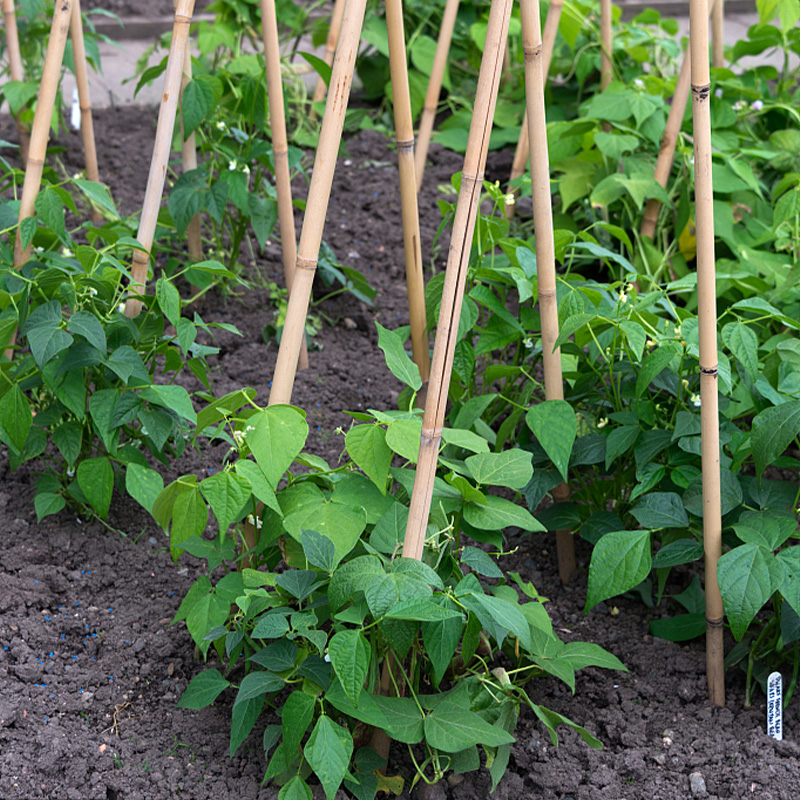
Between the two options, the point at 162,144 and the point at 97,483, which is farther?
the point at 162,144

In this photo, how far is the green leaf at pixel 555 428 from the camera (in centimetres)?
150

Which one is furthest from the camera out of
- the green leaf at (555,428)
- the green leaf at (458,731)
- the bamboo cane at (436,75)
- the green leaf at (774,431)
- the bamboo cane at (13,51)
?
the bamboo cane at (436,75)

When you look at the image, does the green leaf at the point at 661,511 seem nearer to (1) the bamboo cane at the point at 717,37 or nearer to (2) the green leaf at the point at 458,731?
(2) the green leaf at the point at 458,731

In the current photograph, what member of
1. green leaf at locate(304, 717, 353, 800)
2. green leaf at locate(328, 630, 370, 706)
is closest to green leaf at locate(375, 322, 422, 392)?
green leaf at locate(328, 630, 370, 706)

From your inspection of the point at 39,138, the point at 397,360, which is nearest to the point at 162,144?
the point at 39,138

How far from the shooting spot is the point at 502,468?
4.45 ft

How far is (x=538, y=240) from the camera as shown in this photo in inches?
60.1

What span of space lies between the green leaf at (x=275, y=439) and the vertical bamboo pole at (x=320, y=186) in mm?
108

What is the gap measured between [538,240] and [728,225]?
113cm

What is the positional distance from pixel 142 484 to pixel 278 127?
909 millimetres

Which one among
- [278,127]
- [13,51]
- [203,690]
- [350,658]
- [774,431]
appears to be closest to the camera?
[350,658]

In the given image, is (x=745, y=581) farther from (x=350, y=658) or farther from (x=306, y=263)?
(x=306, y=263)

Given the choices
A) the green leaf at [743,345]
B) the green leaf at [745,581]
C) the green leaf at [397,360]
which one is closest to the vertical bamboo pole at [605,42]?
the green leaf at [743,345]

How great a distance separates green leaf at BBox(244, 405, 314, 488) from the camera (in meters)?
1.20
